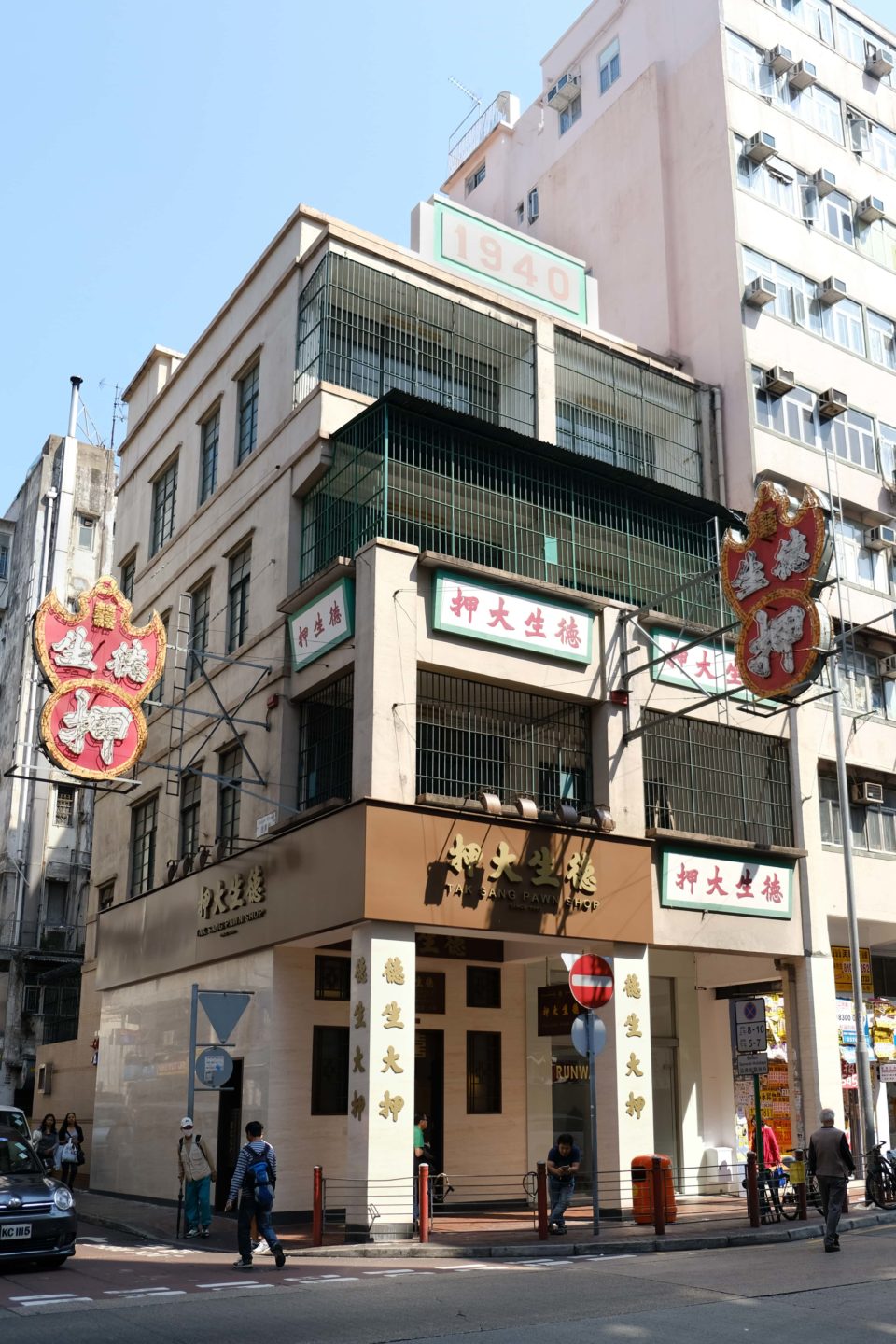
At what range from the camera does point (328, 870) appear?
62.3ft

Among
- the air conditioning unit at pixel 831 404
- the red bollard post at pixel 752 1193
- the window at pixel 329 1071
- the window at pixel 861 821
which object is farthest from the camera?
the air conditioning unit at pixel 831 404

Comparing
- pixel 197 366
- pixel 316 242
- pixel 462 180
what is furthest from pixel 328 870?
pixel 462 180

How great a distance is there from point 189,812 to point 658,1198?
41.2 ft

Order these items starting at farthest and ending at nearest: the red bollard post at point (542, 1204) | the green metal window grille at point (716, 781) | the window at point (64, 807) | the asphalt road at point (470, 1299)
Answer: the window at point (64, 807), the green metal window grille at point (716, 781), the red bollard post at point (542, 1204), the asphalt road at point (470, 1299)

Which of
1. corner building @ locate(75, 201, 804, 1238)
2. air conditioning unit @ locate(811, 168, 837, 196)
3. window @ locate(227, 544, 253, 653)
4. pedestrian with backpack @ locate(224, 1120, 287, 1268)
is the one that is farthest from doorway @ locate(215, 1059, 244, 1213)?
air conditioning unit @ locate(811, 168, 837, 196)

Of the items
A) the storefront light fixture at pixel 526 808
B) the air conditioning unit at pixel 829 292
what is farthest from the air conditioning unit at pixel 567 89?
the storefront light fixture at pixel 526 808

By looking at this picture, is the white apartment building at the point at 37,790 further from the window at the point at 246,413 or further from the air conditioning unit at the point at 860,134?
the air conditioning unit at the point at 860,134

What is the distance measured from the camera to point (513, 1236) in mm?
17391

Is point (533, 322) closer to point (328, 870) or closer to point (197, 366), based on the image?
point (197, 366)

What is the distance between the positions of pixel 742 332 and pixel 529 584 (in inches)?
412

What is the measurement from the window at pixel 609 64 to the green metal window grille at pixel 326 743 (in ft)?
71.6

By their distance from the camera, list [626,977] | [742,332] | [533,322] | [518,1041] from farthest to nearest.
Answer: [742,332] → [533,322] → [518,1041] → [626,977]

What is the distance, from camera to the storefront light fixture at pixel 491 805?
19.4 meters

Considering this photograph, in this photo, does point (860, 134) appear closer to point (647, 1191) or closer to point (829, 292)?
point (829, 292)
